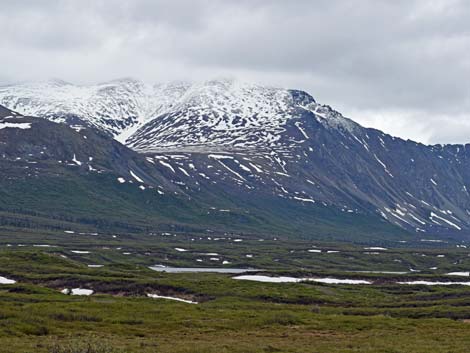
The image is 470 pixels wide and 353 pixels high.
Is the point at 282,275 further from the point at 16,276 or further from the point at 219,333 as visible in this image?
the point at 219,333

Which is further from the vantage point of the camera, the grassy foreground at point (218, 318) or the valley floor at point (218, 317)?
the valley floor at point (218, 317)

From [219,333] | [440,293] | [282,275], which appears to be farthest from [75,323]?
[282,275]

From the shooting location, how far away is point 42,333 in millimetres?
69812

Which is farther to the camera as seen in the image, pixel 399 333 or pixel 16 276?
pixel 16 276

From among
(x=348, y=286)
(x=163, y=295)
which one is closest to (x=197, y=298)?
(x=163, y=295)

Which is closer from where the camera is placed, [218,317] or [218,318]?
[218,318]

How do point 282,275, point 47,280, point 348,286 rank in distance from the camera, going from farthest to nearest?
point 282,275 → point 348,286 → point 47,280

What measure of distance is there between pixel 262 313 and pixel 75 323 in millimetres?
21352

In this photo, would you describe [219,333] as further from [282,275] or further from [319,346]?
[282,275]

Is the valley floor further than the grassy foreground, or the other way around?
the valley floor

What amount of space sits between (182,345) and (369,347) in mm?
13518

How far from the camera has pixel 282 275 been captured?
168000mm

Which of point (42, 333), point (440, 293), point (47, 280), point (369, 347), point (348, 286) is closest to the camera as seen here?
point (369, 347)

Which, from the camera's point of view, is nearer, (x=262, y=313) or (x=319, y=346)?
(x=319, y=346)
